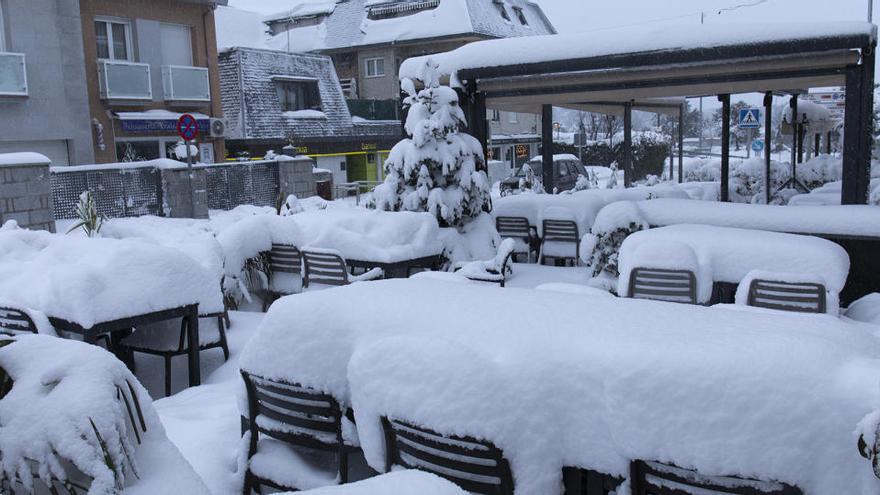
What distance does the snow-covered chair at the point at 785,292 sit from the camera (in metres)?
4.98

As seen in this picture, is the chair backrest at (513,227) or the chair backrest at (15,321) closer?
the chair backrest at (15,321)

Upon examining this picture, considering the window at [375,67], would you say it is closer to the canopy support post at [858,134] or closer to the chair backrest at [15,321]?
the canopy support post at [858,134]

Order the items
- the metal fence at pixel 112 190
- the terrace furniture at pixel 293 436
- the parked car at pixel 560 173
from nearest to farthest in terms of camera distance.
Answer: the terrace furniture at pixel 293 436, the metal fence at pixel 112 190, the parked car at pixel 560 173

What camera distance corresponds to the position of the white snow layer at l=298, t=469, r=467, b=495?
5.68ft

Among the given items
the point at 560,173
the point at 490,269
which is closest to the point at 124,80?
the point at 560,173

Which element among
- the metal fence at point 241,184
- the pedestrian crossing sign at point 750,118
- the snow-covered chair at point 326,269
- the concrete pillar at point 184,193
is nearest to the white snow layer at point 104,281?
the snow-covered chair at point 326,269

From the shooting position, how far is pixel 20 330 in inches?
205

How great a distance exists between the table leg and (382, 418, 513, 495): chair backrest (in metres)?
3.40

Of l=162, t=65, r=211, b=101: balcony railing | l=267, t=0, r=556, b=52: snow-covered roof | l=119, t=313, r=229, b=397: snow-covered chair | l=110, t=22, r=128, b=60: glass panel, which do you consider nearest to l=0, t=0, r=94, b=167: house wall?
l=110, t=22, r=128, b=60: glass panel

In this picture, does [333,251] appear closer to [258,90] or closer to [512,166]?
[258,90]

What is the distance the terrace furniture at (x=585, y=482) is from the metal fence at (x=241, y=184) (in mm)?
15684

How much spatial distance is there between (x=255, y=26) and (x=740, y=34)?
1374 inches

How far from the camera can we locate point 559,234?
10.2 metres

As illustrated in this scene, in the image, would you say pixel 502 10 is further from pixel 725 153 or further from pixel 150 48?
pixel 725 153
